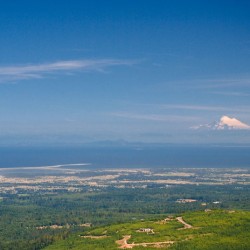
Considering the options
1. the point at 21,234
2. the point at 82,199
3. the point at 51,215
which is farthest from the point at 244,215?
the point at 82,199

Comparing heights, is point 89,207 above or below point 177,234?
above

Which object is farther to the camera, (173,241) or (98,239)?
(98,239)

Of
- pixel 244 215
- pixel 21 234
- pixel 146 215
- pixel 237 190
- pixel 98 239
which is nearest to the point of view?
pixel 98 239

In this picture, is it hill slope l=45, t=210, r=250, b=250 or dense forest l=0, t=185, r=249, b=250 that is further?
dense forest l=0, t=185, r=249, b=250

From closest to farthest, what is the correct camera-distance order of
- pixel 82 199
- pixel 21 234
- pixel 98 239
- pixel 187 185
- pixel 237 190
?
pixel 98 239, pixel 21 234, pixel 82 199, pixel 237 190, pixel 187 185

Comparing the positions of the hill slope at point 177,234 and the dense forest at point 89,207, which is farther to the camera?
the dense forest at point 89,207

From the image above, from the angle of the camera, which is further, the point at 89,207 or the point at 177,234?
the point at 89,207

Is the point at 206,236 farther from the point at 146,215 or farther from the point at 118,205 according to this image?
the point at 118,205
